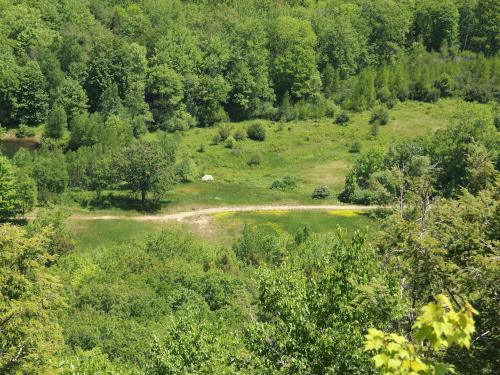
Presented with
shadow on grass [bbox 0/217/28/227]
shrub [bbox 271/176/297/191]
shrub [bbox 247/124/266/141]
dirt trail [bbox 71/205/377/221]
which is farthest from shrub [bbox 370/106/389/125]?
shadow on grass [bbox 0/217/28/227]

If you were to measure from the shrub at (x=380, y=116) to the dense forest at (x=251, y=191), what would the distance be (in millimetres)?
310

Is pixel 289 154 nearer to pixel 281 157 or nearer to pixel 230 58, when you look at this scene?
pixel 281 157

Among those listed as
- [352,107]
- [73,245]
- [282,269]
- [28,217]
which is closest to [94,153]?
[28,217]

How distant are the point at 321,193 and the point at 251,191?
7.23 metres

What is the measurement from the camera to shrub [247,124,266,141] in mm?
86519

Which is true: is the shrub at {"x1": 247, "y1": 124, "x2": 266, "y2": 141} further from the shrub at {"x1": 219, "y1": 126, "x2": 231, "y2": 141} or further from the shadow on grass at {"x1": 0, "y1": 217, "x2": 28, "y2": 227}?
the shadow on grass at {"x1": 0, "y1": 217, "x2": 28, "y2": 227}

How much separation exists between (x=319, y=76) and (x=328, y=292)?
87080 millimetres

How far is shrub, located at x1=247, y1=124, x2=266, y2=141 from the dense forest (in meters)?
0.37

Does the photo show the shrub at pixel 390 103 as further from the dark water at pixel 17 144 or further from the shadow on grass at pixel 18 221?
the shadow on grass at pixel 18 221

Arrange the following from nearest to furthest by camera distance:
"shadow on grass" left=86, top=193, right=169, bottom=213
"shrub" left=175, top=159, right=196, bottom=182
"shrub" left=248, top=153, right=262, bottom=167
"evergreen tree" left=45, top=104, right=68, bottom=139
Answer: "shadow on grass" left=86, top=193, right=169, bottom=213 < "shrub" left=175, top=159, right=196, bottom=182 < "shrub" left=248, top=153, right=262, bottom=167 < "evergreen tree" left=45, top=104, right=68, bottom=139

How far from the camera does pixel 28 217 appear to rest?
2260 inches

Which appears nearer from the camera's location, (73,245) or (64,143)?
(73,245)

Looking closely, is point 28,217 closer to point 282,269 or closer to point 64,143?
point 64,143

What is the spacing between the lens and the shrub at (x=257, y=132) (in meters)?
86.5
